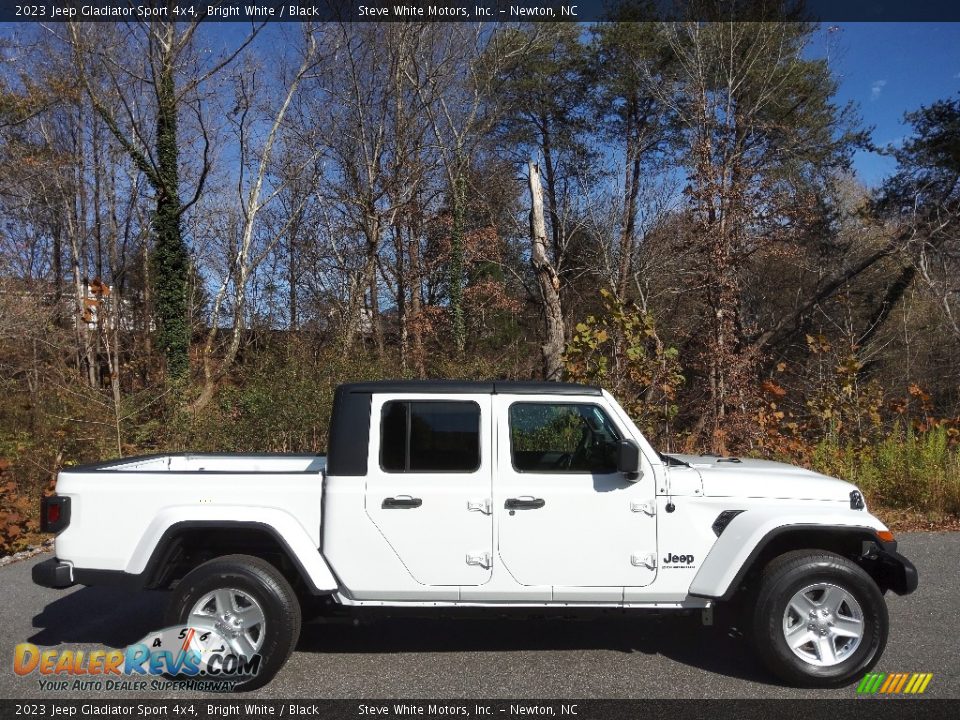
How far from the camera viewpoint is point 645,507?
14.7 ft

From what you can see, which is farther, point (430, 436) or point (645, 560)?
point (430, 436)

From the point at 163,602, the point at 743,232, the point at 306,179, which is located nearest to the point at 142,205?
the point at 306,179

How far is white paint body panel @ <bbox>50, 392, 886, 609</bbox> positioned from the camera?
4.43 meters

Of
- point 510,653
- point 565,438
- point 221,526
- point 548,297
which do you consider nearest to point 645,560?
point 565,438

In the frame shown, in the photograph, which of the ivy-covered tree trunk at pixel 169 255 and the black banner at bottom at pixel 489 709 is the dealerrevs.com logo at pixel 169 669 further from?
the ivy-covered tree trunk at pixel 169 255

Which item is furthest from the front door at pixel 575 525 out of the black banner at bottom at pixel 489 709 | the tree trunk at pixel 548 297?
the tree trunk at pixel 548 297

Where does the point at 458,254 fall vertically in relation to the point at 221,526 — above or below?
above

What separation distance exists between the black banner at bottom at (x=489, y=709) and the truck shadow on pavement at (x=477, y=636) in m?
0.50

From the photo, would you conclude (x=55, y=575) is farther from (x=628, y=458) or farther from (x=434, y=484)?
(x=628, y=458)

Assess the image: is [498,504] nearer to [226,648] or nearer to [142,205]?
[226,648]

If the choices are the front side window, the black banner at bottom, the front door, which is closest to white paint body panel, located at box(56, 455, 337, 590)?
the black banner at bottom

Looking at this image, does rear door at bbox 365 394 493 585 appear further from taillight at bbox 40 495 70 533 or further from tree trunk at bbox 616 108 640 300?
tree trunk at bbox 616 108 640 300

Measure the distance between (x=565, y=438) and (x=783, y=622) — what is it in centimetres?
166

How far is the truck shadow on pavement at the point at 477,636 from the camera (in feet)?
16.1
